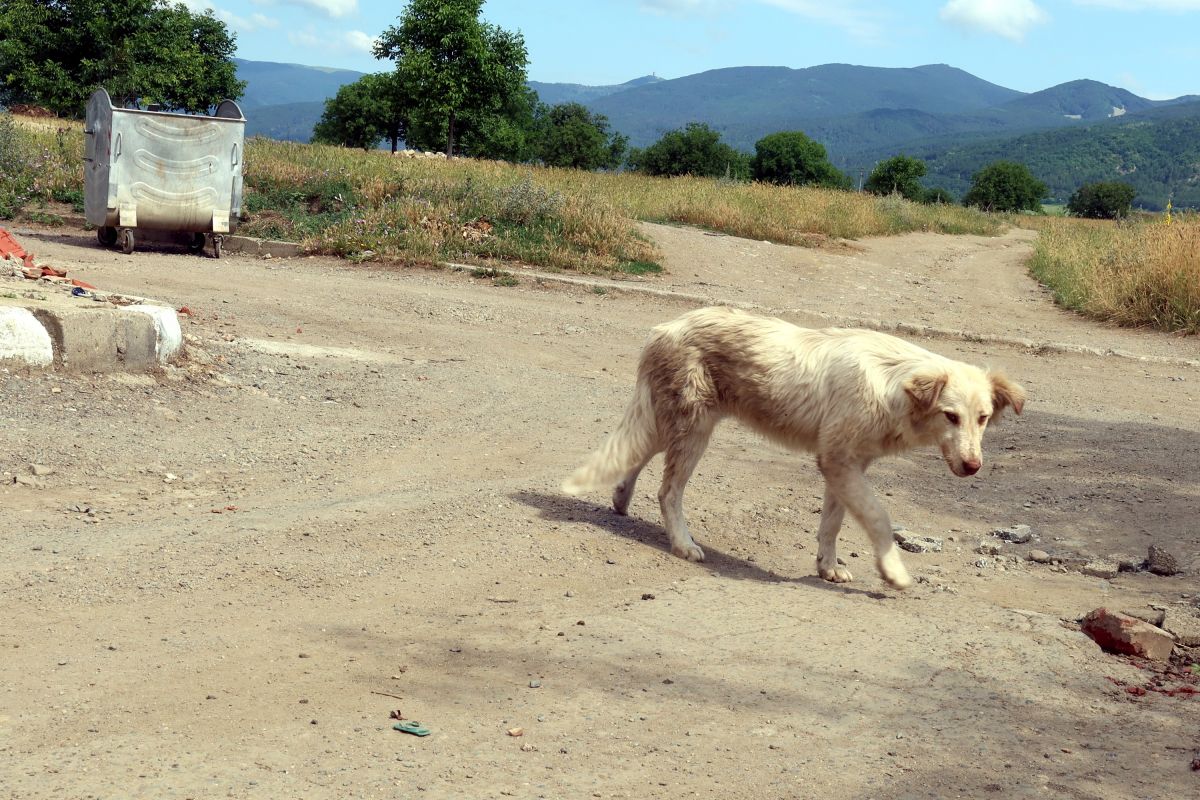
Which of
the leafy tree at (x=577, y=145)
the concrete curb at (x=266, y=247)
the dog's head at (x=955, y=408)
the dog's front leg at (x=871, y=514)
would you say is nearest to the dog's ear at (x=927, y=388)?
the dog's head at (x=955, y=408)

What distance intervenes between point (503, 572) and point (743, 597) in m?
1.10

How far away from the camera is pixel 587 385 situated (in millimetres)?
9766

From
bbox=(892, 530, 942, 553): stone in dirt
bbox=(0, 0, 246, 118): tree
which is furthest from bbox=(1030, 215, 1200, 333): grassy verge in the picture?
bbox=(0, 0, 246, 118): tree

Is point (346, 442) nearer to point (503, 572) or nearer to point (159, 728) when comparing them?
point (503, 572)

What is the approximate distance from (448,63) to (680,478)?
4609 cm

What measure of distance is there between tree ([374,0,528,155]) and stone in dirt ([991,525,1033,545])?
43324 mm

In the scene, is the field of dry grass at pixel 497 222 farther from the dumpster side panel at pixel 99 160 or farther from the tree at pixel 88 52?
the tree at pixel 88 52

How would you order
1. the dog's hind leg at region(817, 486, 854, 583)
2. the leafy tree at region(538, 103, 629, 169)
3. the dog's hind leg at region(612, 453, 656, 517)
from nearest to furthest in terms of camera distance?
1. the dog's hind leg at region(817, 486, 854, 583)
2. the dog's hind leg at region(612, 453, 656, 517)
3. the leafy tree at region(538, 103, 629, 169)

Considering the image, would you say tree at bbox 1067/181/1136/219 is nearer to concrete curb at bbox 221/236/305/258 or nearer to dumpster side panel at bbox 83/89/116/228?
concrete curb at bbox 221/236/305/258

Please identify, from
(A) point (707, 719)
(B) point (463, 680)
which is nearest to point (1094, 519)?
(A) point (707, 719)

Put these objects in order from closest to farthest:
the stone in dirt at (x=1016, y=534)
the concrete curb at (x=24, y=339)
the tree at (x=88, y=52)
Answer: the stone in dirt at (x=1016, y=534), the concrete curb at (x=24, y=339), the tree at (x=88, y=52)

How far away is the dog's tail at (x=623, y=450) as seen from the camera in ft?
19.3

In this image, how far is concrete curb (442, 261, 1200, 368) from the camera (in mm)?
12891

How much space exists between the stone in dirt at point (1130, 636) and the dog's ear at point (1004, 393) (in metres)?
1.00
